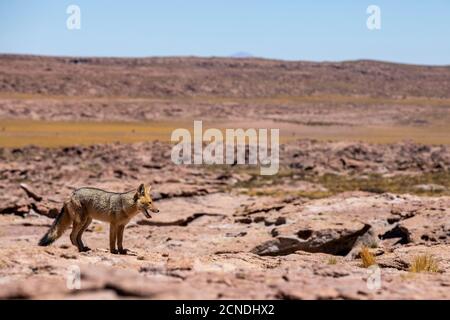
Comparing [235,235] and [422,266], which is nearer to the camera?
[422,266]

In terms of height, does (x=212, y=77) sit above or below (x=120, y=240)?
above

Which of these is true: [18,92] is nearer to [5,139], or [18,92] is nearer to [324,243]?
[5,139]

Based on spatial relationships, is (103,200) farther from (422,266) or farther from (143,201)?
(422,266)

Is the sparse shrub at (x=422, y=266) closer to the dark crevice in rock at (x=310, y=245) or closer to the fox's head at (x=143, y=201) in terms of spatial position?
the fox's head at (x=143, y=201)

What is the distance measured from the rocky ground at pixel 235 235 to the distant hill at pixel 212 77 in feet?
207

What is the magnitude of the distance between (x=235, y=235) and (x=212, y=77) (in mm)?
106546

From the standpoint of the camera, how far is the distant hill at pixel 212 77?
351 feet

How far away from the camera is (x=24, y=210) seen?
2055cm

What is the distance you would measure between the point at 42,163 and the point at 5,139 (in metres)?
18.1

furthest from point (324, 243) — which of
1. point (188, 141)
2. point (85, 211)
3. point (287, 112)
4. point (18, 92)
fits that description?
point (18, 92)

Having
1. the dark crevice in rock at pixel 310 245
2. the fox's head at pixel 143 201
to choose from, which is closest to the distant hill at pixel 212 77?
the dark crevice in rock at pixel 310 245

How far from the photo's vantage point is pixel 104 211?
1020 cm

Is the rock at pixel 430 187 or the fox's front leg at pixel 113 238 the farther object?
the rock at pixel 430 187

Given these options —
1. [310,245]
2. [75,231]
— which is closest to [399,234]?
[310,245]
